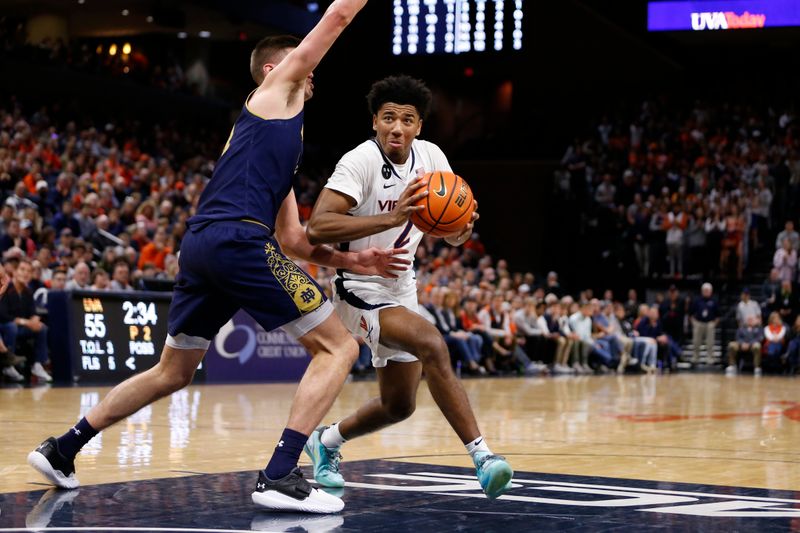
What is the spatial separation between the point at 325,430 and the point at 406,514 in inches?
53.6

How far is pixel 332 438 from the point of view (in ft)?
20.2

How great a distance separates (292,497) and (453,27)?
74.8 feet

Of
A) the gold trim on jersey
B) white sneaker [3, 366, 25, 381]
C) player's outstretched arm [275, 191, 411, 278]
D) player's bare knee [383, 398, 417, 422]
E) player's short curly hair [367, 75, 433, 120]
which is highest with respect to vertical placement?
player's short curly hair [367, 75, 433, 120]

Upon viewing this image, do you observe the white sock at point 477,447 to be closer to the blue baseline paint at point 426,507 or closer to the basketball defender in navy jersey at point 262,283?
the blue baseline paint at point 426,507

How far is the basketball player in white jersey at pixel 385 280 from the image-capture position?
18.7ft

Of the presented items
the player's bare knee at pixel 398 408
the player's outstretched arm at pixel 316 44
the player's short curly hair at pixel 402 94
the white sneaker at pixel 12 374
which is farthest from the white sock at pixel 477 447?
the white sneaker at pixel 12 374

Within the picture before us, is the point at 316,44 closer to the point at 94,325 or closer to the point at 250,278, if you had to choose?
the point at 250,278

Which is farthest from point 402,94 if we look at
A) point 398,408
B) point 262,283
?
point 398,408

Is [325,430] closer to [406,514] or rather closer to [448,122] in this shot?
[406,514]

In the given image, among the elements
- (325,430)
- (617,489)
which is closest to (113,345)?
(325,430)

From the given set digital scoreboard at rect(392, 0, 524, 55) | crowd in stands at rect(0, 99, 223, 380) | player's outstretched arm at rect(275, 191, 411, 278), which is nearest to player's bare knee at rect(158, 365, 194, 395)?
player's outstretched arm at rect(275, 191, 411, 278)

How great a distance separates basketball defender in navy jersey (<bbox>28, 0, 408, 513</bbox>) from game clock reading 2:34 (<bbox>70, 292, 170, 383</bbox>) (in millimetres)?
8969

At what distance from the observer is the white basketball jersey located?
236 inches

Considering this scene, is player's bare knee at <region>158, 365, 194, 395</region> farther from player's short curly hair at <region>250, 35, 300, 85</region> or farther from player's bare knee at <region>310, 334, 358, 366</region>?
player's short curly hair at <region>250, 35, 300, 85</region>
